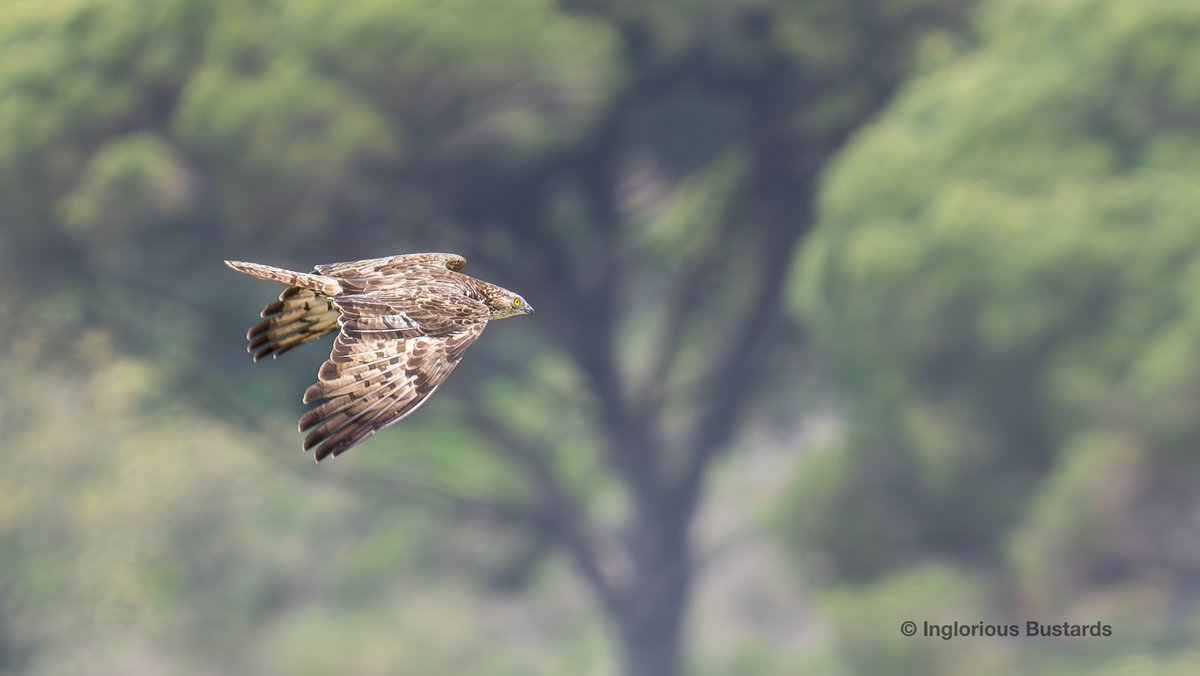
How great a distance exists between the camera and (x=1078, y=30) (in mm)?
11961

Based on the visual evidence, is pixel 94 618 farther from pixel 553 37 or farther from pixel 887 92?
pixel 887 92

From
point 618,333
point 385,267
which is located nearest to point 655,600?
point 618,333

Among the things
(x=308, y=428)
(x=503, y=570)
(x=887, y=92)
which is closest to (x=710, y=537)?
(x=503, y=570)

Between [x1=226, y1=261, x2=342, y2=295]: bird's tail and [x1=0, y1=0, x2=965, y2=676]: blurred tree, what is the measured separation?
25.6 feet

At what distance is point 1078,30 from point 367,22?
17.6 feet

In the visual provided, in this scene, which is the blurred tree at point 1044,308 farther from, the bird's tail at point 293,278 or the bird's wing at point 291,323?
the bird's tail at point 293,278

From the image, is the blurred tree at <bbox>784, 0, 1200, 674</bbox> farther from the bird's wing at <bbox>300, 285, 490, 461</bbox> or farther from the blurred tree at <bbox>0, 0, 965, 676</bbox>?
the bird's wing at <bbox>300, 285, 490, 461</bbox>

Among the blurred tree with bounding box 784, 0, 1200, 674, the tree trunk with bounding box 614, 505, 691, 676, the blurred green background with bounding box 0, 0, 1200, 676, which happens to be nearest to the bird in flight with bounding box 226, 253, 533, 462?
the blurred tree with bounding box 784, 0, 1200, 674

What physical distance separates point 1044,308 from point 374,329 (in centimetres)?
771

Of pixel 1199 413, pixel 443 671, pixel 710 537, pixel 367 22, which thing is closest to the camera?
pixel 1199 413

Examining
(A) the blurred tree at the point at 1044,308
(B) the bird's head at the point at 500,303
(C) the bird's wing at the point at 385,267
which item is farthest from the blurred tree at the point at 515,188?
(B) the bird's head at the point at 500,303

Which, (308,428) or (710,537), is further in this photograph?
(710,537)

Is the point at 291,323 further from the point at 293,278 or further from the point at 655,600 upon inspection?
the point at 655,600

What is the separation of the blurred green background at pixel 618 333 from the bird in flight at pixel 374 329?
711 centimetres
